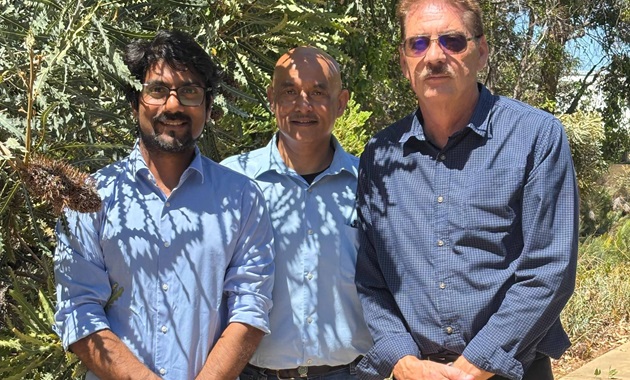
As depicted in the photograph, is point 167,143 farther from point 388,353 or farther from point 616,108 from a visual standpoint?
point 616,108

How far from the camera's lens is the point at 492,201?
9.19 ft

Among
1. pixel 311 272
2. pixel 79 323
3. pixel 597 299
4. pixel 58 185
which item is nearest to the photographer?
pixel 58 185

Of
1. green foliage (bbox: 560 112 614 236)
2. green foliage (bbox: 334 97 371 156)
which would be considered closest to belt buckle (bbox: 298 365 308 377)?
green foliage (bbox: 334 97 371 156)

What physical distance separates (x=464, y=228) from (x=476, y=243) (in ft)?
0.19

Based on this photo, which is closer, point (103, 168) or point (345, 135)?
point (103, 168)

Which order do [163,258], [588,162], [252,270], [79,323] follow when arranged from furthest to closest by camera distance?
[588,162], [252,270], [163,258], [79,323]

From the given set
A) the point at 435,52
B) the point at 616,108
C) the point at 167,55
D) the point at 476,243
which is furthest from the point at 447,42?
the point at 616,108

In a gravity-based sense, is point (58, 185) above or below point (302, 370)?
above

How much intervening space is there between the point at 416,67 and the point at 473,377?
3.23ft

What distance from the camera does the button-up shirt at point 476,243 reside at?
2.73 meters

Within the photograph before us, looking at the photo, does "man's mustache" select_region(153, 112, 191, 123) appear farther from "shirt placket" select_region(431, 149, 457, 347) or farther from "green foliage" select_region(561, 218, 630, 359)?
"green foliage" select_region(561, 218, 630, 359)

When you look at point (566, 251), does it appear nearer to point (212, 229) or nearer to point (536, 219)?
point (536, 219)

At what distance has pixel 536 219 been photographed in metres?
2.73

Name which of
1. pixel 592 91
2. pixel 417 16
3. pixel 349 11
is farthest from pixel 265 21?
pixel 592 91
